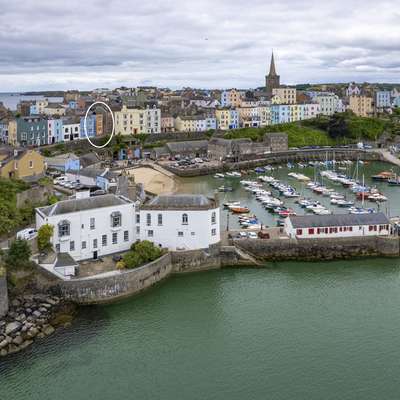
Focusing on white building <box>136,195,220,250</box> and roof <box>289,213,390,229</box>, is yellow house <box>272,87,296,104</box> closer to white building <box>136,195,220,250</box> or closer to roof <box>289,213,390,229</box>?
roof <box>289,213,390,229</box>

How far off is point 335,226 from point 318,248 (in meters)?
1.36

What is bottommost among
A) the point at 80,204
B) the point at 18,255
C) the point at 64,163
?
the point at 18,255

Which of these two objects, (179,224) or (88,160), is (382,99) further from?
(179,224)

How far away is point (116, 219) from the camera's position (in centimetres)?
2288

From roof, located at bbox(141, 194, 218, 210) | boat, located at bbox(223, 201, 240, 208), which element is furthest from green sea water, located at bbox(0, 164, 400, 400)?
boat, located at bbox(223, 201, 240, 208)

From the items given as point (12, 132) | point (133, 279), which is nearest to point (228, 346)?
point (133, 279)

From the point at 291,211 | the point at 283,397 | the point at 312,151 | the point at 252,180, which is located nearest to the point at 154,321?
the point at 283,397

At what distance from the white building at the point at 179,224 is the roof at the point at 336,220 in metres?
4.25

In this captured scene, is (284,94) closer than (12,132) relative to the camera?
No

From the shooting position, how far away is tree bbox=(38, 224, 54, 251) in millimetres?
20656

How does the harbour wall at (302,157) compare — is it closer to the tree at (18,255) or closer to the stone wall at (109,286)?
the stone wall at (109,286)

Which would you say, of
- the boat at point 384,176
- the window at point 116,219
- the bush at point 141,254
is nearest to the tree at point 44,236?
the window at point 116,219

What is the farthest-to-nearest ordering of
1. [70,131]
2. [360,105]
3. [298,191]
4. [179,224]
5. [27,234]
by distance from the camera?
→ [360,105] → [70,131] → [298,191] → [179,224] → [27,234]

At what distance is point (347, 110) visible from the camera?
81188 mm
